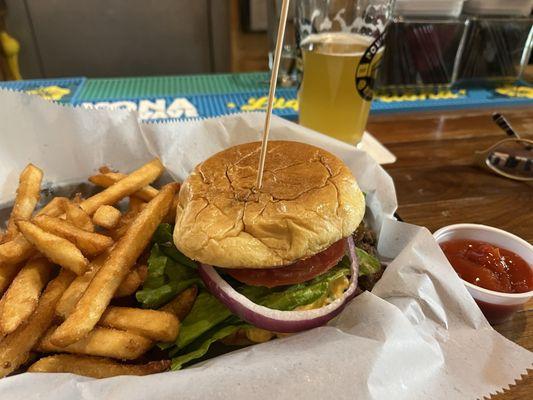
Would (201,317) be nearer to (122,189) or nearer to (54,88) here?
(122,189)

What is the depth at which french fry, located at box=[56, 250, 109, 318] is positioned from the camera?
1263 mm

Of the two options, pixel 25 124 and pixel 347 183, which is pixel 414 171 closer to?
pixel 347 183

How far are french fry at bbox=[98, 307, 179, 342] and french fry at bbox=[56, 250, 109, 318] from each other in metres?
0.09

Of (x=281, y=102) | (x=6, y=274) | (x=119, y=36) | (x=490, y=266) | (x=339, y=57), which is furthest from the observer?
(x=119, y=36)

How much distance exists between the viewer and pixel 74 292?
50.7 inches

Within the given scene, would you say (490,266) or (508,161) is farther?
(508,161)

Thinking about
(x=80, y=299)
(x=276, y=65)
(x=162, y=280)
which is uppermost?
(x=276, y=65)

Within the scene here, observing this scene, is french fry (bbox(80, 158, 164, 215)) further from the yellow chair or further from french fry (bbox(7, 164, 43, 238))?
the yellow chair

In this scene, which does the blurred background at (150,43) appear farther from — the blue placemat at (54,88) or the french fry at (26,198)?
the french fry at (26,198)

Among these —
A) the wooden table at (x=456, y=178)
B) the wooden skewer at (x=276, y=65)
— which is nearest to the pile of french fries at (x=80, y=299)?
the wooden skewer at (x=276, y=65)

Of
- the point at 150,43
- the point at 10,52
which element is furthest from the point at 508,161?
the point at 10,52

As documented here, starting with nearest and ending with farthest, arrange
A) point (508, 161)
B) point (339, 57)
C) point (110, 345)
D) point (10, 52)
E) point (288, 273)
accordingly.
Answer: point (110, 345), point (288, 273), point (339, 57), point (508, 161), point (10, 52)

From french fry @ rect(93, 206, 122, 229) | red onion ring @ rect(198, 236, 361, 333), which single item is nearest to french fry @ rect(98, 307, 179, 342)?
red onion ring @ rect(198, 236, 361, 333)

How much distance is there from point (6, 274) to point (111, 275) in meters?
0.41
